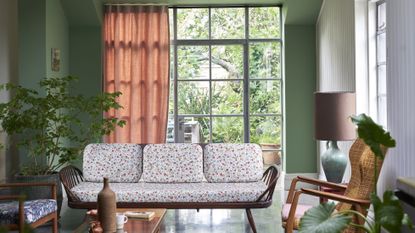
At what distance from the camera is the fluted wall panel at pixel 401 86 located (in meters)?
4.39

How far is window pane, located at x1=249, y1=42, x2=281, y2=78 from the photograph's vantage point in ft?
29.1

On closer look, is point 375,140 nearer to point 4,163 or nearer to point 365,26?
point 365,26

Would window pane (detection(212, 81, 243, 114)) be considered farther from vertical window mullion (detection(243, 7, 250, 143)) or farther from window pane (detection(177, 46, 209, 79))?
window pane (detection(177, 46, 209, 79))

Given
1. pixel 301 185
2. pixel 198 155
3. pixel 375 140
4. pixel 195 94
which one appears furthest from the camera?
pixel 195 94

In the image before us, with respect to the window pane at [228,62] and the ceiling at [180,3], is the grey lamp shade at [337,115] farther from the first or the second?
the window pane at [228,62]

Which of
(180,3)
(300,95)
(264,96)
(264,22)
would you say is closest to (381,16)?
(300,95)

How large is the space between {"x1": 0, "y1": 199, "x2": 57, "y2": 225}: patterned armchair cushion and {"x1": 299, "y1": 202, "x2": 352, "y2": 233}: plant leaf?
101 inches

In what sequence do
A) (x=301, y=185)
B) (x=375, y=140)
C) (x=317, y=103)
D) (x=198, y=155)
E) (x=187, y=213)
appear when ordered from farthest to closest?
(x=301, y=185) → (x=187, y=213) → (x=198, y=155) → (x=317, y=103) → (x=375, y=140)

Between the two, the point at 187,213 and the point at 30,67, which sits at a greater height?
the point at 30,67

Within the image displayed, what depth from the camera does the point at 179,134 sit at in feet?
29.4

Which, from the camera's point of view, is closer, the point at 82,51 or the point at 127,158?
the point at 127,158

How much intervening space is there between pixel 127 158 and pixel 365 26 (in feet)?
9.24

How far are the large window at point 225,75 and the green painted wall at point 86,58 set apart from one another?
113 centimetres

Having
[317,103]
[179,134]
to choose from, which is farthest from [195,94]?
[317,103]
